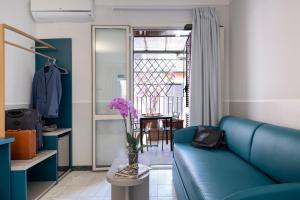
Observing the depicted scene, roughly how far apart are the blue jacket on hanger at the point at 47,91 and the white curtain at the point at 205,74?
1.74 meters

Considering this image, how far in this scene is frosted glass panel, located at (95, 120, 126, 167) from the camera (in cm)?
336

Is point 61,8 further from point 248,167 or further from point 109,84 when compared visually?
point 248,167

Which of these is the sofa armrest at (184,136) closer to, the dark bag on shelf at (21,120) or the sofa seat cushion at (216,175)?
the sofa seat cushion at (216,175)

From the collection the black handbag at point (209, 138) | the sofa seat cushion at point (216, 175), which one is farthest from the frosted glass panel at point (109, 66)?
the sofa seat cushion at point (216, 175)

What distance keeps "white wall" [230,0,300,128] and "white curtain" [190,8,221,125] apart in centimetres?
24

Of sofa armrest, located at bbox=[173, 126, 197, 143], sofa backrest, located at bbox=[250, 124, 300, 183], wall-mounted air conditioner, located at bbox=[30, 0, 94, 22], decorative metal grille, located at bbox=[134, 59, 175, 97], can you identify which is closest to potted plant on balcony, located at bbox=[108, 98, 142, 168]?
sofa backrest, located at bbox=[250, 124, 300, 183]

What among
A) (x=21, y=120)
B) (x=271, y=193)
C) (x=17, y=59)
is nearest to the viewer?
(x=271, y=193)

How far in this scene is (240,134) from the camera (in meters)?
2.21

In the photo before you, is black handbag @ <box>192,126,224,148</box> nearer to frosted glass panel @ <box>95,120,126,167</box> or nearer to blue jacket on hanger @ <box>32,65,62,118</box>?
frosted glass panel @ <box>95,120,126,167</box>

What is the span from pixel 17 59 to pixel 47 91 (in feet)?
1.63

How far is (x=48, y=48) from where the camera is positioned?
3219 millimetres

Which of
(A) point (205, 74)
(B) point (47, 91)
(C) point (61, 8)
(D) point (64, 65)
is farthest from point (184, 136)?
(C) point (61, 8)

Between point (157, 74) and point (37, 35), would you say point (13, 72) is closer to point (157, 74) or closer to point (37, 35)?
point (37, 35)

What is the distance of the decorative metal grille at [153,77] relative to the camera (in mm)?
6793
